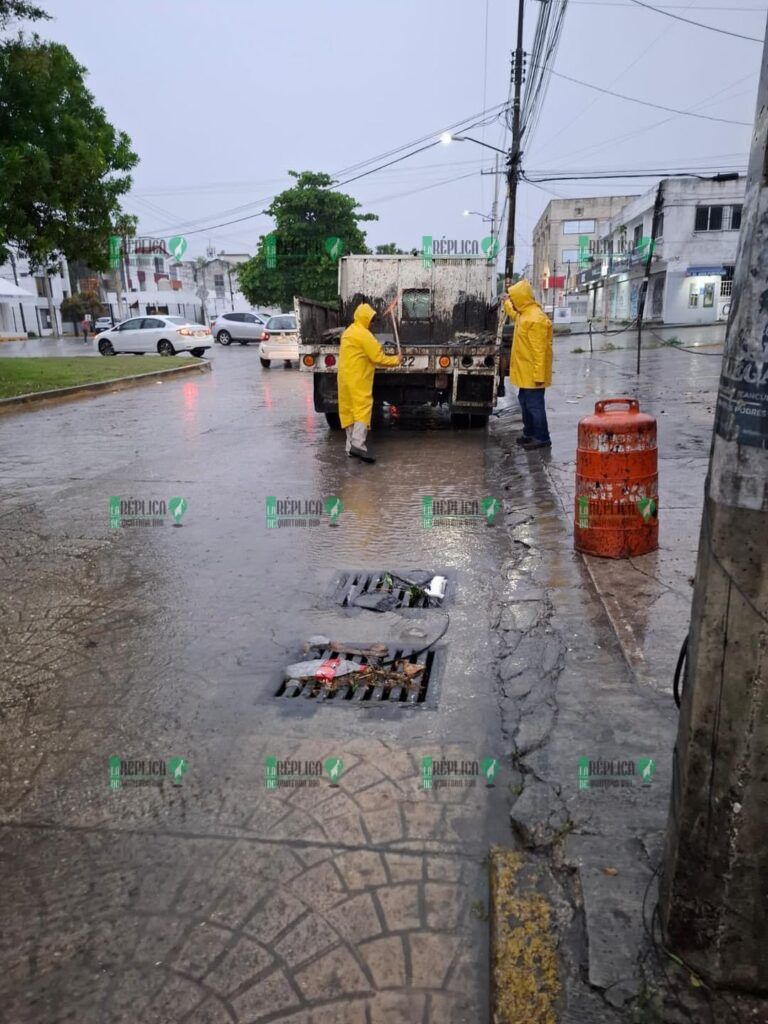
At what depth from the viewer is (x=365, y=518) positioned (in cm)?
627

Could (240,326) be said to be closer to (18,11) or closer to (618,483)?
(18,11)

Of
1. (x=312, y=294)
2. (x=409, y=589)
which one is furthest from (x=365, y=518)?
(x=312, y=294)

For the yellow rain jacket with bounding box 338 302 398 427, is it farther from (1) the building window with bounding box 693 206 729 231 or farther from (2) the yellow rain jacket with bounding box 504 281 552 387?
(1) the building window with bounding box 693 206 729 231

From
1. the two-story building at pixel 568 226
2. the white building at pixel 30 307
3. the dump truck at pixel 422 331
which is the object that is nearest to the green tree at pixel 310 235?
the white building at pixel 30 307

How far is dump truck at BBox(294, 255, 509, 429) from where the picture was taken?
9.59 meters

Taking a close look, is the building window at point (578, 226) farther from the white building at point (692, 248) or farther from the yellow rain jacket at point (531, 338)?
the yellow rain jacket at point (531, 338)

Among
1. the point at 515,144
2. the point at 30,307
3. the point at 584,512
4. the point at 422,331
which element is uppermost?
the point at 515,144

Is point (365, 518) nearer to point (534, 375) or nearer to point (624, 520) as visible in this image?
point (624, 520)

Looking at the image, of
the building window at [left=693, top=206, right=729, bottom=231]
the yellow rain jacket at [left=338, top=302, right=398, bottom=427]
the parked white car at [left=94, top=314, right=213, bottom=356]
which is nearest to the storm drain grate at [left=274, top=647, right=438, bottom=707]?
the yellow rain jacket at [left=338, top=302, right=398, bottom=427]

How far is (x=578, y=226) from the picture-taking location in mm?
78938

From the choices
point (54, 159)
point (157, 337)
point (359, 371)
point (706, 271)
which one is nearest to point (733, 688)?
point (359, 371)

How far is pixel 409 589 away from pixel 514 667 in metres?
1.14

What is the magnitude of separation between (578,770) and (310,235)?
1580 inches

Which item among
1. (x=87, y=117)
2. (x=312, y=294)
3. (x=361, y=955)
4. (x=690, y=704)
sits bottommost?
(x=361, y=955)
